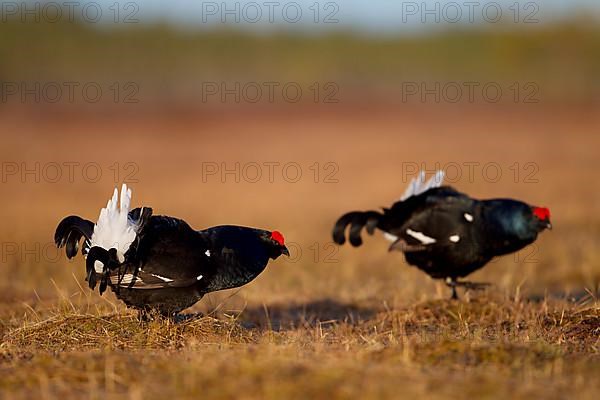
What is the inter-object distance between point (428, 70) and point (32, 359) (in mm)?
56831

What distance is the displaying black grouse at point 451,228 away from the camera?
762 centimetres

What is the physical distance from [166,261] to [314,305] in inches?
83.1

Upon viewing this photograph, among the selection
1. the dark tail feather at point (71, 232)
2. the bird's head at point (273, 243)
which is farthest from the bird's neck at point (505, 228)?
the dark tail feather at point (71, 232)

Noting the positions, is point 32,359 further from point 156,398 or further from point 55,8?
point 55,8

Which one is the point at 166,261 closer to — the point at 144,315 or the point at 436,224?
the point at 144,315

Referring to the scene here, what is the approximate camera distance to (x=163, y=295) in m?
6.23

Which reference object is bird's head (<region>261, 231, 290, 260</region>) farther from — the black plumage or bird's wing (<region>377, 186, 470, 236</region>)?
bird's wing (<region>377, 186, 470, 236</region>)

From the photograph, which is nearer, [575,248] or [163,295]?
[163,295]

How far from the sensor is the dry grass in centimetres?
432

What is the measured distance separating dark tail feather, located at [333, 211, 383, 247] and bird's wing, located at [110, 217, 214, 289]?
79.9 inches

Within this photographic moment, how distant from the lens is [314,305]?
792cm

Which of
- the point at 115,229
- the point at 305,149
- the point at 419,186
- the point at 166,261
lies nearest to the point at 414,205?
the point at 419,186

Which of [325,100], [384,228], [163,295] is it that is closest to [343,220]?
[384,228]

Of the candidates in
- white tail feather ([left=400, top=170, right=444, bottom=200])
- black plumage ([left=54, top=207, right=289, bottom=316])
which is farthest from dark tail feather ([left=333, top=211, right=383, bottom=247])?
black plumage ([left=54, top=207, right=289, bottom=316])
